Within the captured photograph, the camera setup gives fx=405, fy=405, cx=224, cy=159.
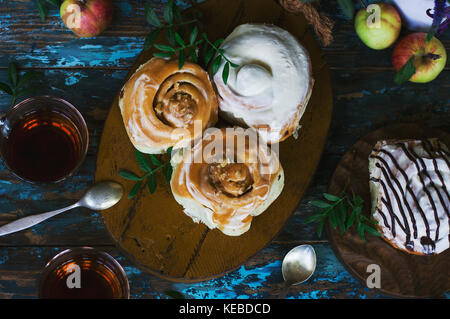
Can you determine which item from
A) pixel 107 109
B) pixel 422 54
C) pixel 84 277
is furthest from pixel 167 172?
pixel 422 54

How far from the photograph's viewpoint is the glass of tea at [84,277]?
133 centimetres

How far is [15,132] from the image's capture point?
1.34 meters

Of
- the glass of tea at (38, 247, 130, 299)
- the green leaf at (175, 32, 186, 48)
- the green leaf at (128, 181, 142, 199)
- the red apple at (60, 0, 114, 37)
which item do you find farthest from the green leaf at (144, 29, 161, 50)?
the glass of tea at (38, 247, 130, 299)

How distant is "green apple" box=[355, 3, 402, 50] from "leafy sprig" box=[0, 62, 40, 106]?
1194mm

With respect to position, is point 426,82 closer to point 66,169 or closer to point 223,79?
point 223,79

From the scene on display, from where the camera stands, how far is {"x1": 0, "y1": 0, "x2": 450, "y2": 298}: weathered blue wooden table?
149cm

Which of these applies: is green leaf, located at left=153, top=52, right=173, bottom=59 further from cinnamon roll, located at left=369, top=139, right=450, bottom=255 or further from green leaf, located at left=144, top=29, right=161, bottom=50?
cinnamon roll, located at left=369, top=139, right=450, bottom=255

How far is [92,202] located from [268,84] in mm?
706

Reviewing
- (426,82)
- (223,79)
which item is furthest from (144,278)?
(426,82)

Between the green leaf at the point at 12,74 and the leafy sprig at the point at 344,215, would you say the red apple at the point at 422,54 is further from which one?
the green leaf at the point at 12,74

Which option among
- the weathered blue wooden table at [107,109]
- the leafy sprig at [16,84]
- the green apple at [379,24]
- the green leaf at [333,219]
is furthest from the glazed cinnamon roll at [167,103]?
the green apple at [379,24]

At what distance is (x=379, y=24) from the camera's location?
1.43 m
